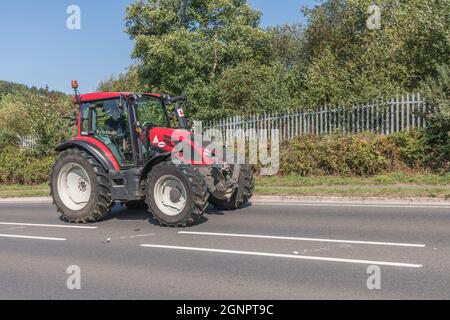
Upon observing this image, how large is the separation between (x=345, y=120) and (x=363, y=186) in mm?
4042

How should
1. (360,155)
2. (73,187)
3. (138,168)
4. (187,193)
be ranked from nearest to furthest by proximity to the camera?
1. (187,193)
2. (138,168)
3. (73,187)
4. (360,155)

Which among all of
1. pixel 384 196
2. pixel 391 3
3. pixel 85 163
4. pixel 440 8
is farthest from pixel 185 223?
pixel 391 3

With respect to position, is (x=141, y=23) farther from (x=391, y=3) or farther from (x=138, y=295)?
(x=138, y=295)

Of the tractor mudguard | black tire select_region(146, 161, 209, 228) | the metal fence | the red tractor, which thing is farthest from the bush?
black tire select_region(146, 161, 209, 228)

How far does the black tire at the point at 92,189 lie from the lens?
10.8m

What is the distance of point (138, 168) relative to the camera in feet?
35.0

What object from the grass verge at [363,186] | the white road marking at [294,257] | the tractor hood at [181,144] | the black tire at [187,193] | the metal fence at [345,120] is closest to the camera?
the white road marking at [294,257]

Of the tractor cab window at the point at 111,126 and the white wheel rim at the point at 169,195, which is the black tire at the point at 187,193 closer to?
the white wheel rim at the point at 169,195

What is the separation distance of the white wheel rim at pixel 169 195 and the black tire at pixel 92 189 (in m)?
1.40

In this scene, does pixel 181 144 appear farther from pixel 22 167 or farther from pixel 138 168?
pixel 22 167

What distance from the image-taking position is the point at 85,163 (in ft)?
36.4

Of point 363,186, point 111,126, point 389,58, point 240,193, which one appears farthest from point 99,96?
point 389,58

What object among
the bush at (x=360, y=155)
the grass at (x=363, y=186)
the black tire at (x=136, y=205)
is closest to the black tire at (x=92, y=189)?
the black tire at (x=136, y=205)
